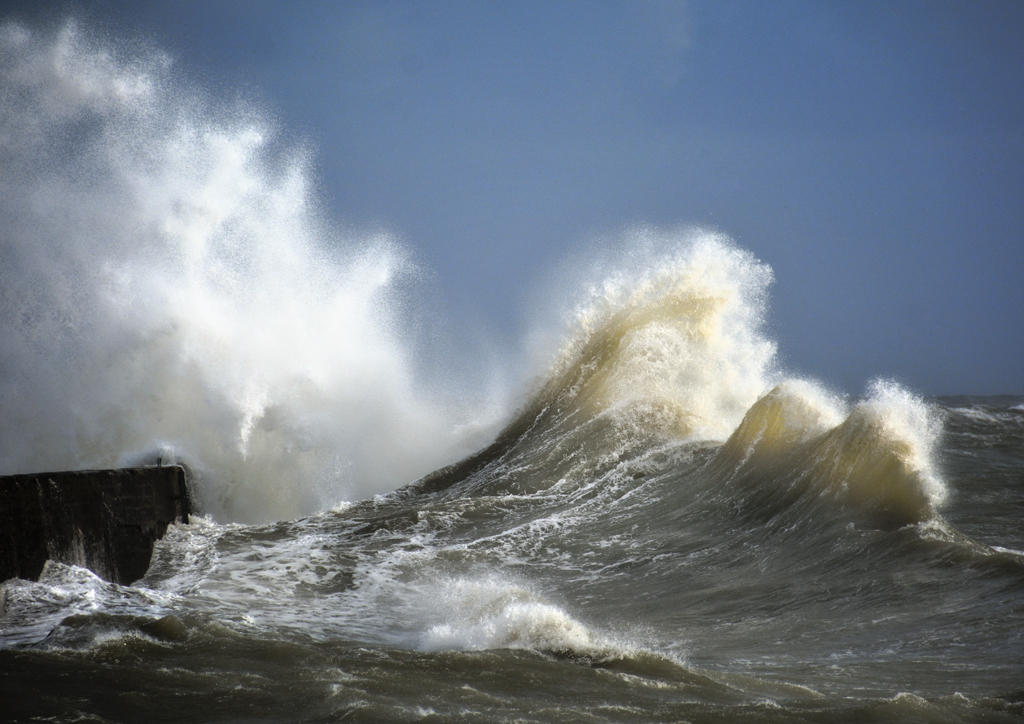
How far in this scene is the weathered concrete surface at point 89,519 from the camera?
20.3ft

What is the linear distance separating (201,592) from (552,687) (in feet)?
12.5

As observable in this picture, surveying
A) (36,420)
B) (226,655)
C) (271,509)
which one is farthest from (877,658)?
(36,420)

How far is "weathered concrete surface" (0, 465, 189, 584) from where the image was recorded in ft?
20.3

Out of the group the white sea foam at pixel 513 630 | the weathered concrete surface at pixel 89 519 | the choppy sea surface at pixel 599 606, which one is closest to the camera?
the choppy sea surface at pixel 599 606

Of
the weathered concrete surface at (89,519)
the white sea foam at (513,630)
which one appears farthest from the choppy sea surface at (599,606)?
the weathered concrete surface at (89,519)

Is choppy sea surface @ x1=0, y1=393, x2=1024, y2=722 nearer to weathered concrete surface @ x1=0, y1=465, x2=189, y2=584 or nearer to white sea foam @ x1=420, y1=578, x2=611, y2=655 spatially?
white sea foam @ x1=420, y1=578, x2=611, y2=655

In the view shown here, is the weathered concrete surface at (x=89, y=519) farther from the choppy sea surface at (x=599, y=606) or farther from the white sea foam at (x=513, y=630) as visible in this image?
the white sea foam at (x=513, y=630)

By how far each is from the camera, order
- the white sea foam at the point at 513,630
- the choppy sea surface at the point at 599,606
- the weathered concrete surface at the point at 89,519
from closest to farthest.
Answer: the choppy sea surface at the point at 599,606 < the white sea foam at the point at 513,630 < the weathered concrete surface at the point at 89,519

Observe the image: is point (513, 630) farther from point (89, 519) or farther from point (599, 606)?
point (89, 519)

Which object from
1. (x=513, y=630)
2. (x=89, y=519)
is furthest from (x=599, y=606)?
(x=89, y=519)

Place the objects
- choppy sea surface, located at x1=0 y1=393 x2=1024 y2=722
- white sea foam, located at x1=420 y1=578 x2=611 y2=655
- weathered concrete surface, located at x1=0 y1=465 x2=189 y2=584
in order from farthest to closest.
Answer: weathered concrete surface, located at x1=0 y1=465 x2=189 y2=584, white sea foam, located at x1=420 y1=578 x2=611 y2=655, choppy sea surface, located at x1=0 y1=393 x2=1024 y2=722

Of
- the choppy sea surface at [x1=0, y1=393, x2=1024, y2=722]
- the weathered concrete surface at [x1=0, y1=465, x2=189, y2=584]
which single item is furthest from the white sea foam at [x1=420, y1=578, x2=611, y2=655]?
the weathered concrete surface at [x1=0, y1=465, x2=189, y2=584]

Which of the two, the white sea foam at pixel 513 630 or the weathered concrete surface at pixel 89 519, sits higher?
the weathered concrete surface at pixel 89 519

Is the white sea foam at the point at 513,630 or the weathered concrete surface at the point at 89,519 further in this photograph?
the weathered concrete surface at the point at 89,519
